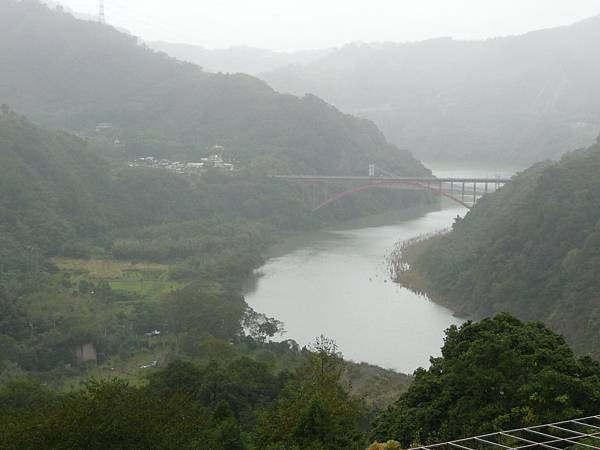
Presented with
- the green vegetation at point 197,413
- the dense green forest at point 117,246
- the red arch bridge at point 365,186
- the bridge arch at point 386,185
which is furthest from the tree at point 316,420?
the red arch bridge at point 365,186

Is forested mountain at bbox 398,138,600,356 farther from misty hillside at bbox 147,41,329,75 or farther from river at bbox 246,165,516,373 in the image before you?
misty hillside at bbox 147,41,329,75

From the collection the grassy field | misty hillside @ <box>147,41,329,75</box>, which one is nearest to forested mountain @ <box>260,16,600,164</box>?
misty hillside @ <box>147,41,329,75</box>

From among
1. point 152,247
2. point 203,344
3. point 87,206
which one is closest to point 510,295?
point 203,344

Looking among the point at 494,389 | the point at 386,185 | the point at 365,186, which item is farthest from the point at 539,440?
the point at 365,186

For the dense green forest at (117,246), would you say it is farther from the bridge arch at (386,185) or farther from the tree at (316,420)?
the tree at (316,420)

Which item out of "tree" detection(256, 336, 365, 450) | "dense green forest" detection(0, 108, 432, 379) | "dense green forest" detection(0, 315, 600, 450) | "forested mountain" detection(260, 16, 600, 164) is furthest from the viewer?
"forested mountain" detection(260, 16, 600, 164)
